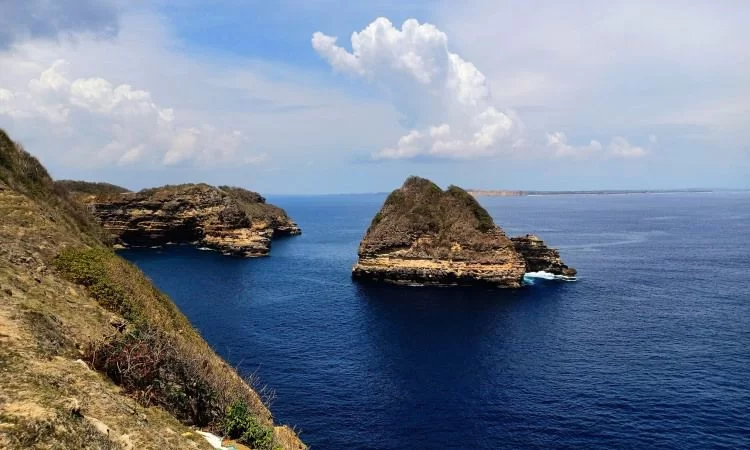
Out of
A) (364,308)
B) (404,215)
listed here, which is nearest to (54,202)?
(364,308)

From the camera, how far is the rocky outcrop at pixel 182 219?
143 meters

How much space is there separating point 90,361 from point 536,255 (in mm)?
100628

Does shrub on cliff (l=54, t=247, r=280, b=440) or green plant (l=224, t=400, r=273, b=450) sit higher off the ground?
shrub on cliff (l=54, t=247, r=280, b=440)

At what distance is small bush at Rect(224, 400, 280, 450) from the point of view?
16000mm

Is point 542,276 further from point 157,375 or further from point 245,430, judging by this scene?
point 157,375

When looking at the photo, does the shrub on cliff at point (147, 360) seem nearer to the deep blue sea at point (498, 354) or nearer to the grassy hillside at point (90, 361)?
the grassy hillside at point (90, 361)

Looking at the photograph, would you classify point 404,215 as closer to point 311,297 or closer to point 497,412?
point 311,297

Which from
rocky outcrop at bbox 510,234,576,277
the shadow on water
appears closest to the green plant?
the shadow on water

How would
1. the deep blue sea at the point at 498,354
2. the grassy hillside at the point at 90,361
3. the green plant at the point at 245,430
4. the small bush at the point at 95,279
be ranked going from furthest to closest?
the deep blue sea at the point at 498,354 < the small bush at the point at 95,279 < the green plant at the point at 245,430 < the grassy hillside at the point at 90,361

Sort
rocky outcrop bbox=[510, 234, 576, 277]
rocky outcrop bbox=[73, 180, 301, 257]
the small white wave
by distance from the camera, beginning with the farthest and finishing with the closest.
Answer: rocky outcrop bbox=[73, 180, 301, 257], rocky outcrop bbox=[510, 234, 576, 277], the small white wave

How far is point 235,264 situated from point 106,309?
104768mm

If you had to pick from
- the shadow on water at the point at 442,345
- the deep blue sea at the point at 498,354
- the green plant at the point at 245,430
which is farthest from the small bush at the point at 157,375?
the shadow on water at the point at 442,345

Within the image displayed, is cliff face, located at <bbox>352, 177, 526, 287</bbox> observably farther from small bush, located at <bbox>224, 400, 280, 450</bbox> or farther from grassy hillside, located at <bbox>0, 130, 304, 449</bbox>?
small bush, located at <bbox>224, 400, 280, 450</bbox>

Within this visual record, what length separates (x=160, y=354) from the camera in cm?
1589
